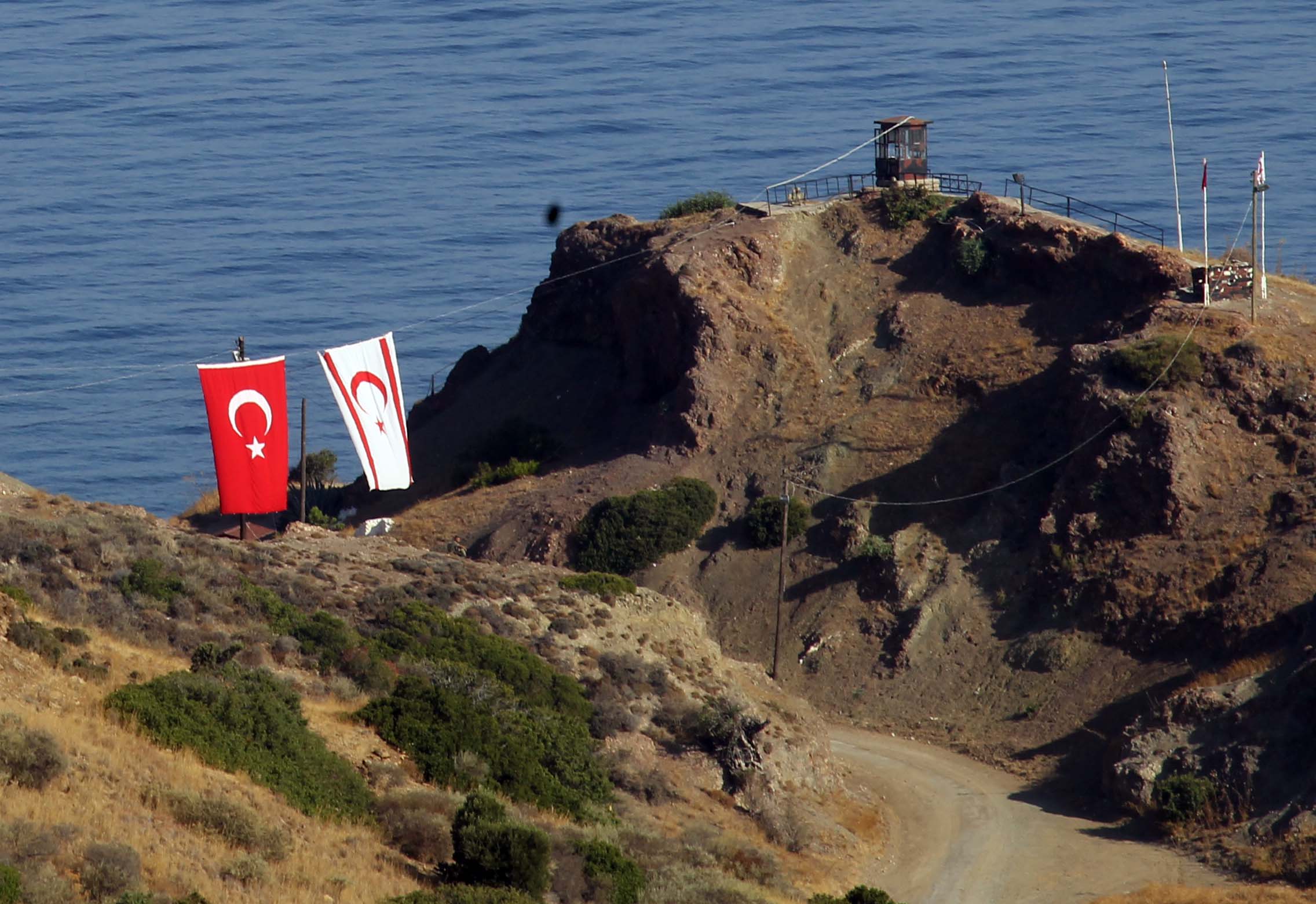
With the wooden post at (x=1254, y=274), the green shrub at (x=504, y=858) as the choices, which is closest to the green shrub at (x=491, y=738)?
the green shrub at (x=504, y=858)

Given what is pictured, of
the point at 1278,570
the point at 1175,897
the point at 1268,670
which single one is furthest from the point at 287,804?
the point at 1278,570

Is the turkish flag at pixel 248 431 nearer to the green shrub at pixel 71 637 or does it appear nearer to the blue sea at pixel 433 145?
the green shrub at pixel 71 637

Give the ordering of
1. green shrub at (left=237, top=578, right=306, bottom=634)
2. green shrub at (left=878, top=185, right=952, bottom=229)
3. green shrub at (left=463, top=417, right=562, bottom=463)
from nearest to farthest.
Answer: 1. green shrub at (left=237, top=578, right=306, bottom=634)
2. green shrub at (left=878, top=185, right=952, bottom=229)
3. green shrub at (left=463, top=417, right=562, bottom=463)

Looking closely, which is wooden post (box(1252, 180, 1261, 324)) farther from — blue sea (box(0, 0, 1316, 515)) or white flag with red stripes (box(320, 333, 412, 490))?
blue sea (box(0, 0, 1316, 515))

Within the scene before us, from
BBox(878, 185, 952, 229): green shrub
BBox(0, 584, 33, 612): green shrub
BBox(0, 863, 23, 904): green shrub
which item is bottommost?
BBox(0, 863, 23, 904): green shrub

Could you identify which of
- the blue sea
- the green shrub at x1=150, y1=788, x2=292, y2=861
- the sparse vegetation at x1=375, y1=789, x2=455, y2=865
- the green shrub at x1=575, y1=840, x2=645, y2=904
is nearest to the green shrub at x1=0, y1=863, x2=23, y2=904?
A: the green shrub at x1=150, y1=788, x2=292, y2=861

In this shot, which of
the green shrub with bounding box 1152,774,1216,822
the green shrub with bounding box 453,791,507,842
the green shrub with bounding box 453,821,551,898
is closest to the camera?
the green shrub with bounding box 453,821,551,898
